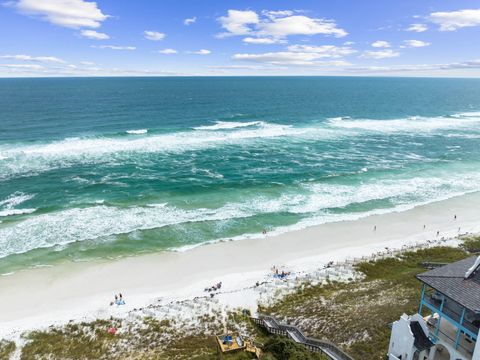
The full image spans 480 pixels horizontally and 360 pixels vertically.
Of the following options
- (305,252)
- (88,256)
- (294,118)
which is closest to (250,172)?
(305,252)

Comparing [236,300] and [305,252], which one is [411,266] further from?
[236,300]

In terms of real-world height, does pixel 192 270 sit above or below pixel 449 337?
below

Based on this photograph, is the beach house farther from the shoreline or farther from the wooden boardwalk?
the shoreline

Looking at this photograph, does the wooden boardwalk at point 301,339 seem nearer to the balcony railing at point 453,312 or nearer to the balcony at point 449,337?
the balcony at point 449,337

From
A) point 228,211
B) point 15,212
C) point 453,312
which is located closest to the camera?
point 453,312

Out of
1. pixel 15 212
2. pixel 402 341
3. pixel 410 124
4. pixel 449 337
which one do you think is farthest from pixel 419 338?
pixel 410 124

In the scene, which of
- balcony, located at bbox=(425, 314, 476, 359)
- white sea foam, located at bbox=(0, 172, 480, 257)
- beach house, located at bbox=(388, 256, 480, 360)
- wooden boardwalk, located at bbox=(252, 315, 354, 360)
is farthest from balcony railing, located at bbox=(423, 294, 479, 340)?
white sea foam, located at bbox=(0, 172, 480, 257)

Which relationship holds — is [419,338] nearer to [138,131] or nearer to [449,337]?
[449,337]
